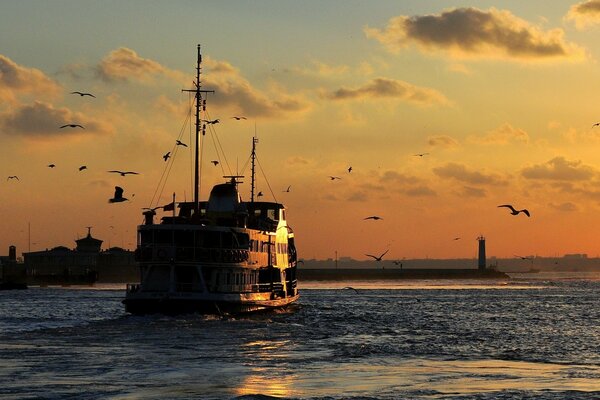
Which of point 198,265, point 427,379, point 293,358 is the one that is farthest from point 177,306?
point 427,379

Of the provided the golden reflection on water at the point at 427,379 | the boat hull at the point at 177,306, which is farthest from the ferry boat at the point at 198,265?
the golden reflection on water at the point at 427,379

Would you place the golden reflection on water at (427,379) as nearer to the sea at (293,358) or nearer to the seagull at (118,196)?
the sea at (293,358)

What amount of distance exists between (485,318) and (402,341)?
28726 mm

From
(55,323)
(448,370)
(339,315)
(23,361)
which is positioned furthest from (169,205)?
(448,370)

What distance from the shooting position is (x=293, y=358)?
48.8 metres

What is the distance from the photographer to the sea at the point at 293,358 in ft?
123

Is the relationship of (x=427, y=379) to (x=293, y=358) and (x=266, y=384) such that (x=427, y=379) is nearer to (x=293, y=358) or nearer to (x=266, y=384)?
(x=266, y=384)

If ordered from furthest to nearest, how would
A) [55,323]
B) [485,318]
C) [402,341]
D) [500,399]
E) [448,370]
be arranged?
1. [485,318]
2. [55,323]
3. [402,341]
4. [448,370]
5. [500,399]

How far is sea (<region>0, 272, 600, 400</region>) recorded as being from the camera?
3756 cm

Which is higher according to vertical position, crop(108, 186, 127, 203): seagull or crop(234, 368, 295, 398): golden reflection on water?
crop(108, 186, 127, 203): seagull

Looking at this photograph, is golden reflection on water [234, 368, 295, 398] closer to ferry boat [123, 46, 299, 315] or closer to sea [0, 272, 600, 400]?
sea [0, 272, 600, 400]

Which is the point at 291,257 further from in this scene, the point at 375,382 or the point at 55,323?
the point at 375,382

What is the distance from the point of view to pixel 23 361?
46.0 m

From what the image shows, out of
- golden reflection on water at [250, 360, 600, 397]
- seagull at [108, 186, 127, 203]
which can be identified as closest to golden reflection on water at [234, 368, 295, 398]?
golden reflection on water at [250, 360, 600, 397]
